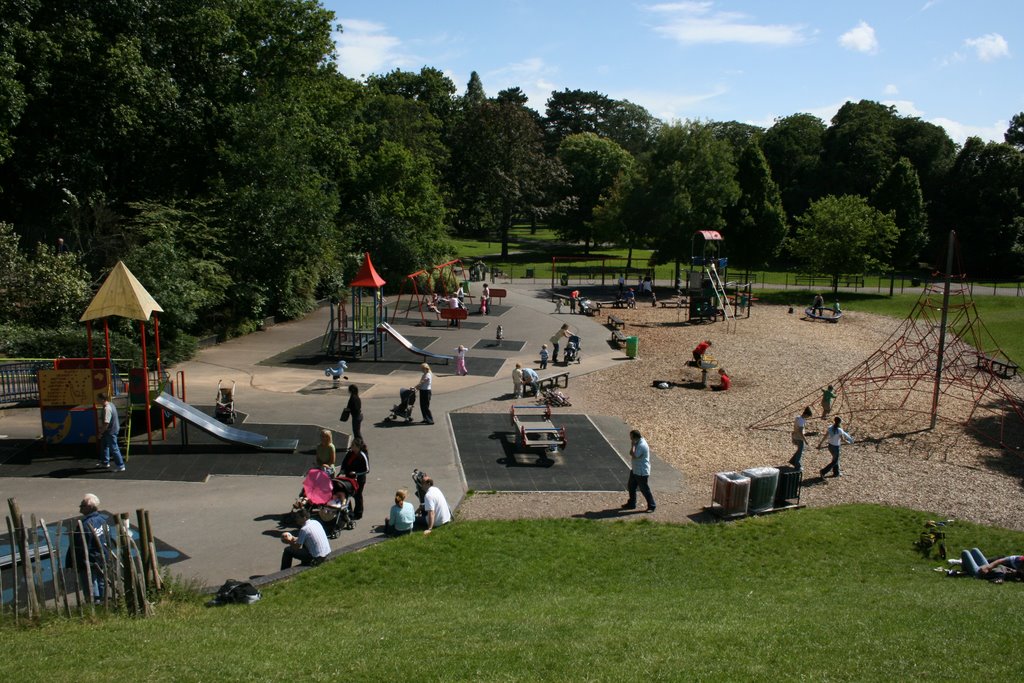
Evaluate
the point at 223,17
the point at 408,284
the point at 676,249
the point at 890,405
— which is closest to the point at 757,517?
the point at 890,405

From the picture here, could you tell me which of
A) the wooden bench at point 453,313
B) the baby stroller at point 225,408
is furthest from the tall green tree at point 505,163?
the baby stroller at point 225,408

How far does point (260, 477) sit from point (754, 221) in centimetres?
5157

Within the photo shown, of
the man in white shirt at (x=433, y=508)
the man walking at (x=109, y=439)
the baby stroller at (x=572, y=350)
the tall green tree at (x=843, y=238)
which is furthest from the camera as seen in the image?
the tall green tree at (x=843, y=238)

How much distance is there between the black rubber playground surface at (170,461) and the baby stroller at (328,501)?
263 cm

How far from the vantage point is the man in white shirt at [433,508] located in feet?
42.2

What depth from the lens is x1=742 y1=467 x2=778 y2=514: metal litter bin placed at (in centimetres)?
1432

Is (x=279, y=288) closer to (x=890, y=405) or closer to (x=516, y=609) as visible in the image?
(x=890, y=405)

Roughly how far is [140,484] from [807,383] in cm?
1950

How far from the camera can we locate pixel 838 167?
73.9 metres

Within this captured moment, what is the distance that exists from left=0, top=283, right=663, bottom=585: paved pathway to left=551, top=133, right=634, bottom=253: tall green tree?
4623 cm

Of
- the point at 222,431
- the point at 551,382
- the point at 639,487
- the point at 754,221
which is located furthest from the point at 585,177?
the point at 639,487

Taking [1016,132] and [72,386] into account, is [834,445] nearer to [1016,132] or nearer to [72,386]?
[72,386]

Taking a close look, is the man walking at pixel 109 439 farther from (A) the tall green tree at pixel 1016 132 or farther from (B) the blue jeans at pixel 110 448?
(A) the tall green tree at pixel 1016 132

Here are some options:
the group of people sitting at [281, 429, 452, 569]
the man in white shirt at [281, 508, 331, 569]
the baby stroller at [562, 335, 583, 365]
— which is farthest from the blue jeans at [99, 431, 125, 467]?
the baby stroller at [562, 335, 583, 365]
